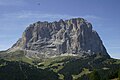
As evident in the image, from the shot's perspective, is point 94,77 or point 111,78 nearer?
point 94,77

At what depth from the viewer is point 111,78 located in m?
176

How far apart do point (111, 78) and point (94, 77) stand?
25370mm

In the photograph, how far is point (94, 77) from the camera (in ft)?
511
